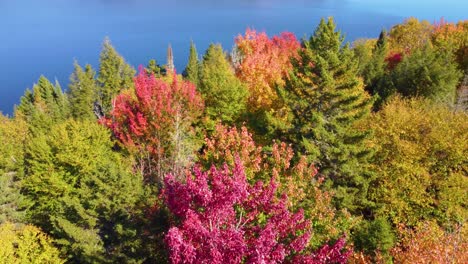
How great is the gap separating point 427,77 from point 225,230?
117 feet

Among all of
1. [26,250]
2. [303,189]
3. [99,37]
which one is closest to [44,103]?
[26,250]

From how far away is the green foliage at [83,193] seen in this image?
2111 cm

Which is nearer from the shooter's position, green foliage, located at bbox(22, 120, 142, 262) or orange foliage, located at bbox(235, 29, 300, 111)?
green foliage, located at bbox(22, 120, 142, 262)

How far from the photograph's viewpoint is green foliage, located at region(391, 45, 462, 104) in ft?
126

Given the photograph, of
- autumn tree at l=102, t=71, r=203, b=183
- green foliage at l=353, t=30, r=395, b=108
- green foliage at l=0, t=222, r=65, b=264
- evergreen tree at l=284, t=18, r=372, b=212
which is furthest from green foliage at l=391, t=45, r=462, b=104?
green foliage at l=0, t=222, r=65, b=264

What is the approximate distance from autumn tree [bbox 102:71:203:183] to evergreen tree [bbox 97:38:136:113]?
26.3 meters

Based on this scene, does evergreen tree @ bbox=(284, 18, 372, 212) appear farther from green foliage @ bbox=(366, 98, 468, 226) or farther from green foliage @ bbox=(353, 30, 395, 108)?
green foliage @ bbox=(353, 30, 395, 108)

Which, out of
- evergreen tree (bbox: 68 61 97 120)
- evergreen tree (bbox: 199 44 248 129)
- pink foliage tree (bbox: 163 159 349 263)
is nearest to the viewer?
pink foliage tree (bbox: 163 159 349 263)

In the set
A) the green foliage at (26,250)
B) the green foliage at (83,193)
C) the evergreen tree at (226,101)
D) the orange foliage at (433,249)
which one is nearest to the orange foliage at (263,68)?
the evergreen tree at (226,101)

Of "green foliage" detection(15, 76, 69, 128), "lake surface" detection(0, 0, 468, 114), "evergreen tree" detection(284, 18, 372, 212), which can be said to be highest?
"lake surface" detection(0, 0, 468, 114)

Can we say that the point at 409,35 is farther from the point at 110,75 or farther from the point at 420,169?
the point at 110,75

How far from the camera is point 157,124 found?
33875 millimetres

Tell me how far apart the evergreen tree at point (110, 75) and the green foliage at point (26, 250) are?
38.4 metres

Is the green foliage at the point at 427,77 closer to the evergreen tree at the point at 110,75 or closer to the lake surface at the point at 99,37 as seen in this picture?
the evergreen tree at the point at 110,75
